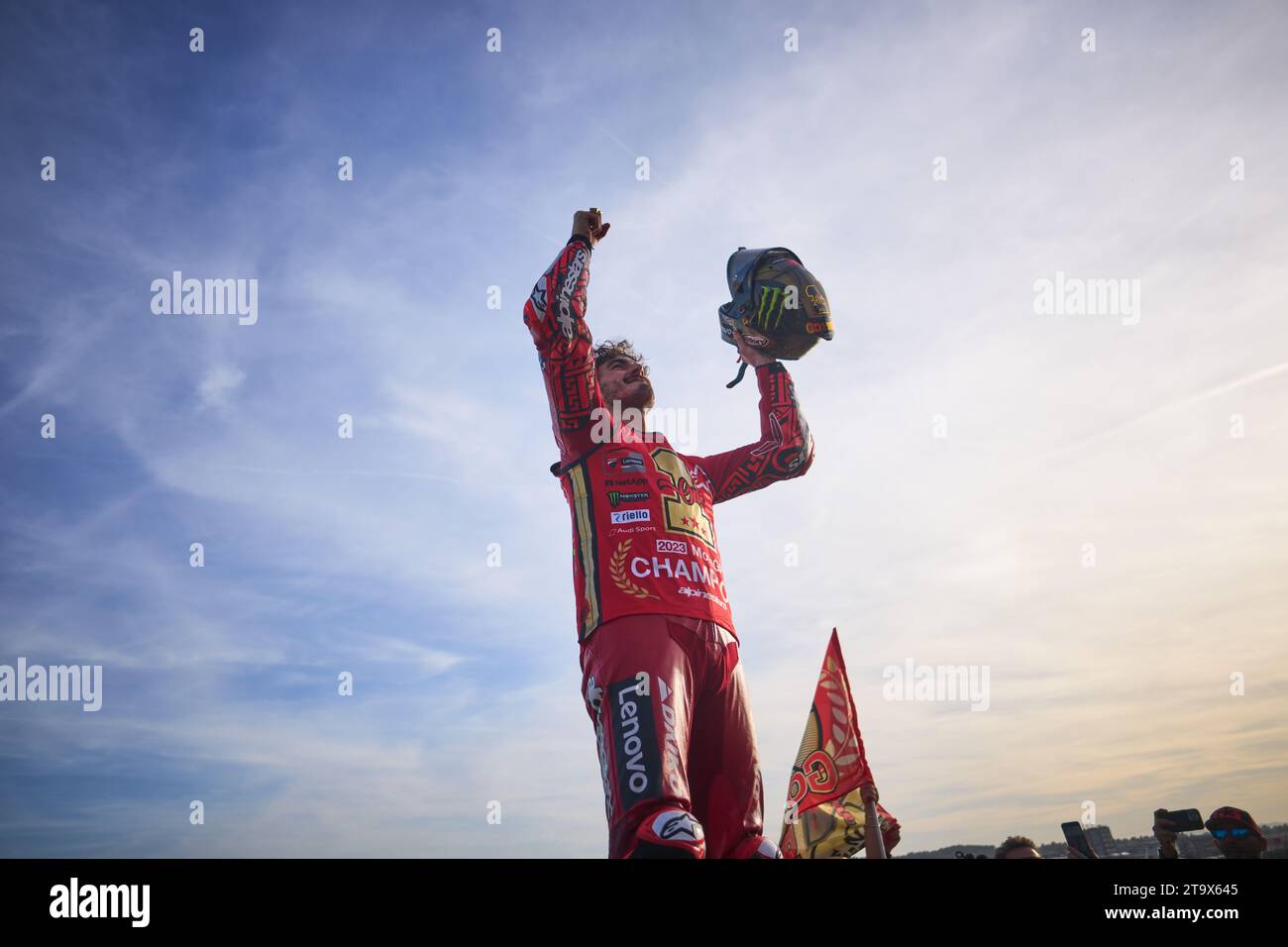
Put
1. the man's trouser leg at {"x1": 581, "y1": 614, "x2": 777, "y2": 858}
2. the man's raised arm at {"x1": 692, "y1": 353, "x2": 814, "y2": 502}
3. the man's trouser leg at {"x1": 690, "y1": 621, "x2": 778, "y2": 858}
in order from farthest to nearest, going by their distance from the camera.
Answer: the man's raised arm at {"x1": 692, "y1": 353, "x2": 814, "y2": 502} → the man's trouser leg at {"x1": 690, "y1": 621, "x2": 778, "y2": 858} → the man's trouser leg at {"x1": 581, "y1": 614, "x2": 777, "y2": 858}

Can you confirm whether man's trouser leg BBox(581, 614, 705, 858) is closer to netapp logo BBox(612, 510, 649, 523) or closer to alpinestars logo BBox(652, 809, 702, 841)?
alpinestars logo BBox(652, 809, 702, 841)

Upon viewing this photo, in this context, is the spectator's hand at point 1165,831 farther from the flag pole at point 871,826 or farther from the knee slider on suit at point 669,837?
the knee slider on suit at point 669,837

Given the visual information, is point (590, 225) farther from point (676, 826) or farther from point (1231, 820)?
point (1231, 820)

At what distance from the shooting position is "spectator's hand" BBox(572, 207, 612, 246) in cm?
556

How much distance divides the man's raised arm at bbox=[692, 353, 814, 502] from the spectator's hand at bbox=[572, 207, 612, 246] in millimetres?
1506

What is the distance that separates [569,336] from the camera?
17.7 ft

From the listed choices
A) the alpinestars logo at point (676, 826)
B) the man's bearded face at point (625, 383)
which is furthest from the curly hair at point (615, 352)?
the alpinestars logo at point (676, 826)

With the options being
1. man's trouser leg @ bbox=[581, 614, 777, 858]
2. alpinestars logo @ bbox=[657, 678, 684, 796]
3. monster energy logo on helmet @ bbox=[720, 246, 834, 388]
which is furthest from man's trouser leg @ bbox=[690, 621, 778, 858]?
monster energy logo on helmet @ bbox=[720, 246, 834, 388]

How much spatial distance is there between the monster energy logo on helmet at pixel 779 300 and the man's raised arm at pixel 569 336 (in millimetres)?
1126

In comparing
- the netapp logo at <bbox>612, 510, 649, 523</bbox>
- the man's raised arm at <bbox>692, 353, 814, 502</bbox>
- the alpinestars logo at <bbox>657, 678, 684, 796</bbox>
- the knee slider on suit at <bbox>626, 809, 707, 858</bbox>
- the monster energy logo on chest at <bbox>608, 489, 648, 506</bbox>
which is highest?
the man's raised arm at <bbox>692, 353, 814, 502</bbox>
